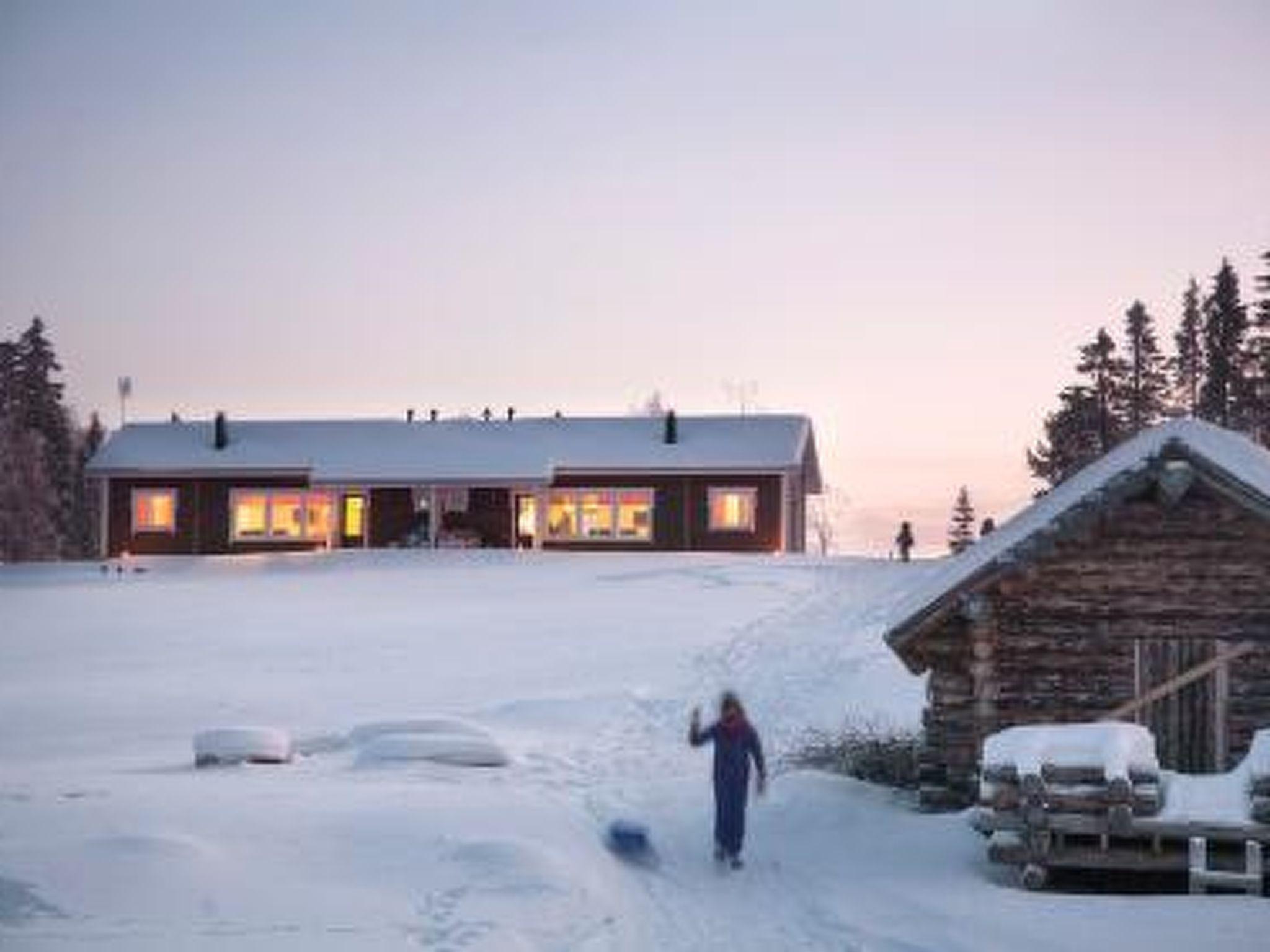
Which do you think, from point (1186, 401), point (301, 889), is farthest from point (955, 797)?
point (1186, 401)

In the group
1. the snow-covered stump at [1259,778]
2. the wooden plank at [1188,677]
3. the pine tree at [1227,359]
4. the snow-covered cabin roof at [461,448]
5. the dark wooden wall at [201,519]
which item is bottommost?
the snow-covered stump at [1259,778]

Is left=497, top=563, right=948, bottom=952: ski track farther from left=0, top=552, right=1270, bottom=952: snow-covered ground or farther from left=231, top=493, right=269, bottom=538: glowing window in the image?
left=231, top=493, right=269, bottom=538: glowing window

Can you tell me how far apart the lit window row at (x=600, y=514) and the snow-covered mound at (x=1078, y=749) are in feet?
132

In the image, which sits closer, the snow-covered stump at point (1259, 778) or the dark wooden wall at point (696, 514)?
the snow-covered stump at point (1259, 778)

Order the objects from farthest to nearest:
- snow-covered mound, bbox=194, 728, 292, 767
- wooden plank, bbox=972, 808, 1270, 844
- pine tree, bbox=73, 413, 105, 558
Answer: pine tree, bbox=73, 413, 105, 558 → snow-covered mound, bbox=194, 728, 292, 767 → wooden plank, bbox=972, 808, 1270, 844

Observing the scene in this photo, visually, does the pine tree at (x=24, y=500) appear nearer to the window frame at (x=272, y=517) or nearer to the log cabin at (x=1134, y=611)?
the window frame at (x=272, y=517)

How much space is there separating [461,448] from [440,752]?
3712cm

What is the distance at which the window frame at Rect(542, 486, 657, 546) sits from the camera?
189ft

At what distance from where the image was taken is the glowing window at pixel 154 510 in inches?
2368

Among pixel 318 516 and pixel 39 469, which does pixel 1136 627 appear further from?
pixel 39 469

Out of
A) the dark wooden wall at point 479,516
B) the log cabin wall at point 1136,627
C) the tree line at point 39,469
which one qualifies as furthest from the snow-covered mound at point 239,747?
the tree line at point 39,469

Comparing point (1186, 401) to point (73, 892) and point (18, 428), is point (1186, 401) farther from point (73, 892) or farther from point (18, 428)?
point (73, 892)

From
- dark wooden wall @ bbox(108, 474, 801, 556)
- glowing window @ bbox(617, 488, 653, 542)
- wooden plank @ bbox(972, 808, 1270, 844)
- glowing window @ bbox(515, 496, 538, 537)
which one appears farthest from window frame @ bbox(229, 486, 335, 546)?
wooden plank @ bbox(972, 808, 1270, 844)

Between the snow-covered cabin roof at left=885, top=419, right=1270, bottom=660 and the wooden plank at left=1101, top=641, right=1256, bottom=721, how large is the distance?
162cm
